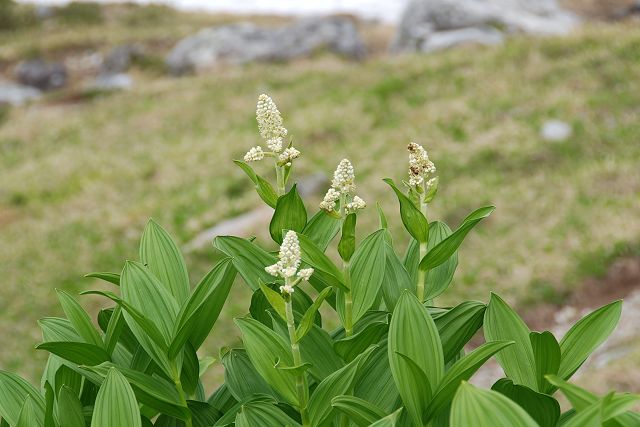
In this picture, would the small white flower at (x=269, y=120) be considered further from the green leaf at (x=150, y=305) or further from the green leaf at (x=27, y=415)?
the green leaf at (x=27, y=415)

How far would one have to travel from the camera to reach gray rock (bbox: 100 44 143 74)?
147ft

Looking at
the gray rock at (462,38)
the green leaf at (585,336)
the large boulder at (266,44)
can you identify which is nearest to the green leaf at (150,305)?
the green leaf at (585,336)

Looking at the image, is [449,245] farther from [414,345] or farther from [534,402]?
[534,402]

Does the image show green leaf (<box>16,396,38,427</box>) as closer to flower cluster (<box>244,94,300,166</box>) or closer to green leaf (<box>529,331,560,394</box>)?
flower cluster (<box>244,94,300,166</box>)

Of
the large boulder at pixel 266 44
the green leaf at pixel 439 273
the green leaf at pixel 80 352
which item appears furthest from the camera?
the large boulder at pixel 266 44

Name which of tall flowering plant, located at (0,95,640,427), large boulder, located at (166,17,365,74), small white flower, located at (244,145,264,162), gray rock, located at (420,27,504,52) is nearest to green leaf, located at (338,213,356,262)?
tall flowering plant, located at (0,95,640,427)

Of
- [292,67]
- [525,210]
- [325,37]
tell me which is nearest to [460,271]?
[525,210]

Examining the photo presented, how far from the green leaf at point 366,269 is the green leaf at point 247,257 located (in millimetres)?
282

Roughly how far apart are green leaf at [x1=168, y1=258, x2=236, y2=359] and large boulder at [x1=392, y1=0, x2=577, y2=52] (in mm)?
31037

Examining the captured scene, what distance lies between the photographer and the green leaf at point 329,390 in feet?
7.77

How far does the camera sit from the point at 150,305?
107 inches

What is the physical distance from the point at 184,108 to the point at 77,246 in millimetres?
10681

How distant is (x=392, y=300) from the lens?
2781 mm

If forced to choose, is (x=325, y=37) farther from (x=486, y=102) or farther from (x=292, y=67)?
(x=486, y=102)
